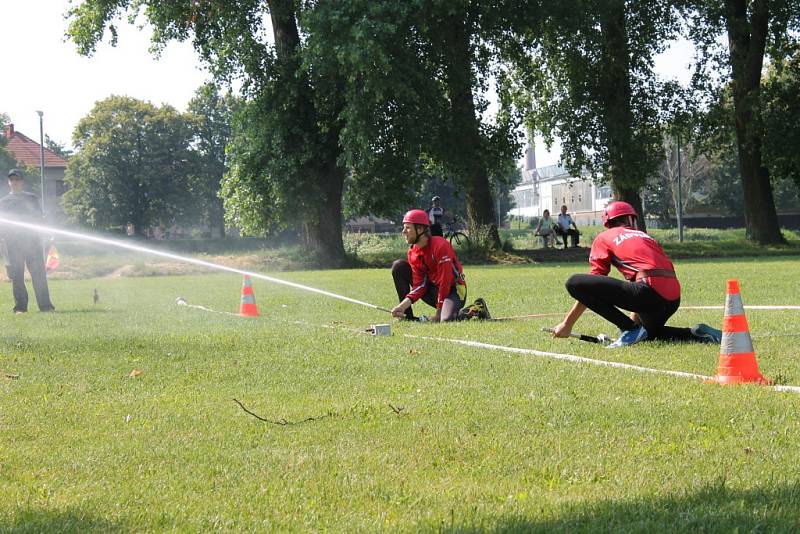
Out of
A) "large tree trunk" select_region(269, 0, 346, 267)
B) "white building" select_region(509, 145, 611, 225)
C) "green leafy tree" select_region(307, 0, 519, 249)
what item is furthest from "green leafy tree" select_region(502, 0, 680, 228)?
"white building" select_region(509, 145, 611, 225)

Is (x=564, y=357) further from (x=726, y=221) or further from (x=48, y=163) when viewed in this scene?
(x=48, y=163)

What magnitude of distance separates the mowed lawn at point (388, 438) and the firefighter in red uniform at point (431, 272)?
2183 mm

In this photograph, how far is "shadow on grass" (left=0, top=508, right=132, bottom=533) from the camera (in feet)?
12.1

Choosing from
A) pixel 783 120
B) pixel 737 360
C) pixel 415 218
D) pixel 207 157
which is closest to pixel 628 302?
pixel 737 360

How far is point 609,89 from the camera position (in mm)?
35188

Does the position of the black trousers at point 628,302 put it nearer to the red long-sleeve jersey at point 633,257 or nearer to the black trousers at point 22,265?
the red long-sleeve jersey at point 633,257

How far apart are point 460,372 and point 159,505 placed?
368 centimetres

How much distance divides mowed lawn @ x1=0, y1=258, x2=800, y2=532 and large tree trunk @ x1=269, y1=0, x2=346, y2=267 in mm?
23592

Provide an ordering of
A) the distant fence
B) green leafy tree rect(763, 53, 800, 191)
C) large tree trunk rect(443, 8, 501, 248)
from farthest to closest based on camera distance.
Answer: the distant fence < green leafy tree rect(763, 53, 800, 191) < large tree trunk rect(443, 8, 501, 248)

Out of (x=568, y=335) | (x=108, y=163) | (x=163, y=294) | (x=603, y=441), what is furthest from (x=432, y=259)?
(x=108, y=163)

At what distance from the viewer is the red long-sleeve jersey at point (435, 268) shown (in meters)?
11.8

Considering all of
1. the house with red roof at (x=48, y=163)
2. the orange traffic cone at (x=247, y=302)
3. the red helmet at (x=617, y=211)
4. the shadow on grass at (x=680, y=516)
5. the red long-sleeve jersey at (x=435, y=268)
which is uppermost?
the house with red roof at (x=48, y=163)

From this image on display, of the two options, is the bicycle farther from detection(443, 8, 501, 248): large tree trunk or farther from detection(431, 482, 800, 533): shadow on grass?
detection(431, 482, 800, 533): shadow on grass

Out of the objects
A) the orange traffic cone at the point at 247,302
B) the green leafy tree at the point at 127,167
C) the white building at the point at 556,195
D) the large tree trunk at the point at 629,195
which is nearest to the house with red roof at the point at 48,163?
the green leafy tree at the point at 127,167
